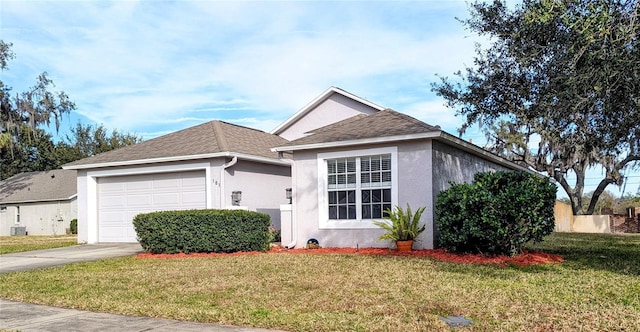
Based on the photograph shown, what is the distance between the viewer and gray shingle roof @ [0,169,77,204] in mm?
33125

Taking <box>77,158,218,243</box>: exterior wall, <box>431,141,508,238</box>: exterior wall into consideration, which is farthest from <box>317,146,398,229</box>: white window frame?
<box>77,158,218,243</box>: exterior wall

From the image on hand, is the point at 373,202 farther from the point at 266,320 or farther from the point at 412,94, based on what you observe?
the point at 266,320

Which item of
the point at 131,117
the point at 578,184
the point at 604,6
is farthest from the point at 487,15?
the point at 578,184

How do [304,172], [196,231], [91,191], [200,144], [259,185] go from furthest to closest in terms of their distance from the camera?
[91,191] → [259,185] → [200,144] → [304,172] → [196,231]

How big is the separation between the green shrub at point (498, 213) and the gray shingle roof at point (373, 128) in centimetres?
217

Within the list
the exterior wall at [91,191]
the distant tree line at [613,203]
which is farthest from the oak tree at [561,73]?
the distant tree line at [613,203]

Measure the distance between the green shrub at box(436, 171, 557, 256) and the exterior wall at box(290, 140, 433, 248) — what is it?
129 cm

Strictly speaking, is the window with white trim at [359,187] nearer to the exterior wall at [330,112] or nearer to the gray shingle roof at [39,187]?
the exterior wall at [330,112]

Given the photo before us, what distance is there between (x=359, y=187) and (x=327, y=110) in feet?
27.9

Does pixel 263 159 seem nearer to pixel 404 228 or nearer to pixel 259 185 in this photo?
pixel 259 185

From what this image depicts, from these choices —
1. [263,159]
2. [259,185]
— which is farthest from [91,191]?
[263,159]

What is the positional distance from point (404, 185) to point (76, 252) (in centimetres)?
982

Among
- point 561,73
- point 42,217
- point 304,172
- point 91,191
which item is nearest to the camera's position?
point 561,73

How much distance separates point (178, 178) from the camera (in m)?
17.4
